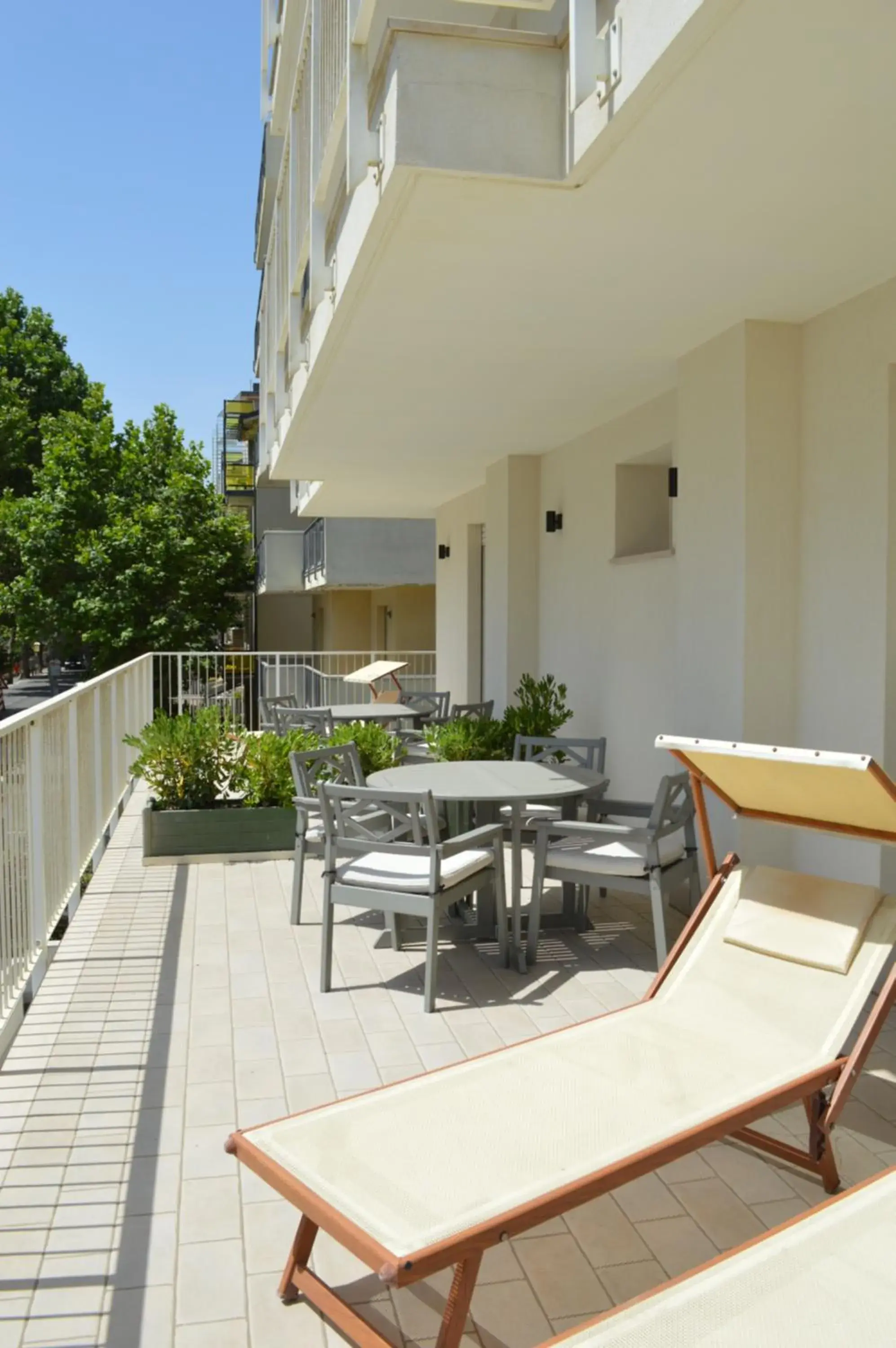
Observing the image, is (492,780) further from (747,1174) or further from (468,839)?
(747,1174)

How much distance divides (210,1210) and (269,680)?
41.0 ft

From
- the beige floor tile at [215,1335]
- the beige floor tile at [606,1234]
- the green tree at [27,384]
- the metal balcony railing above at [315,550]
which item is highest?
the green tree at [27,384]

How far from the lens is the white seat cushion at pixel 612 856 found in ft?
15.7

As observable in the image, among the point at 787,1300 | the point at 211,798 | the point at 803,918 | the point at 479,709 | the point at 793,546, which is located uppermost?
the point at 793,546

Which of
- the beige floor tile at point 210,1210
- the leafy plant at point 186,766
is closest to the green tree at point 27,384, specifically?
the leafy plant at point 186,766

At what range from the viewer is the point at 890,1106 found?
3531 mm

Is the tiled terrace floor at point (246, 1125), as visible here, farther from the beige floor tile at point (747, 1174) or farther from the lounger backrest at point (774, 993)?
the lounger backrest at point (774, 993)

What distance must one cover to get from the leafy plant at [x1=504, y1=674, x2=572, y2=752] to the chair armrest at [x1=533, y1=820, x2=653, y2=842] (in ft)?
8.24

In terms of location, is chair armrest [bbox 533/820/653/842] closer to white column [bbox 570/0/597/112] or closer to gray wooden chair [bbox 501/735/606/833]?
gray wooden chair [bbox 501/735/606/833]

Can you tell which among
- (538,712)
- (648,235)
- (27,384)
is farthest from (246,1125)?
(27,384)

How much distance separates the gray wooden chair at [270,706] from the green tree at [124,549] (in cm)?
1243

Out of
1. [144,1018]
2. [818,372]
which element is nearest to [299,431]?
[818,372]

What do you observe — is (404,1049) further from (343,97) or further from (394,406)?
(394,406)

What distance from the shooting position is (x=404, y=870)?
4.67 meters
